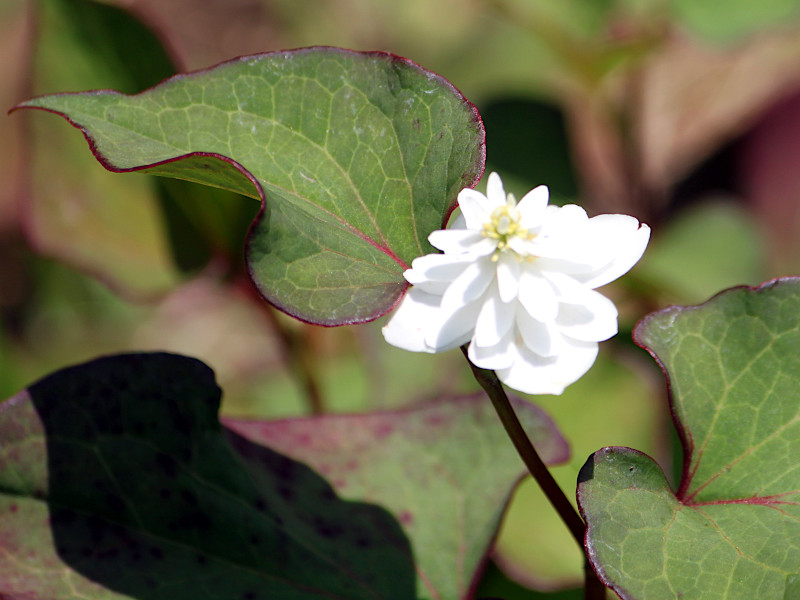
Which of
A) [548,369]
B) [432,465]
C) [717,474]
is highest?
[548,369]

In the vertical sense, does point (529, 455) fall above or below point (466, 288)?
below

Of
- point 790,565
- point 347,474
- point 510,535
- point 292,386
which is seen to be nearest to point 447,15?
point 292,386

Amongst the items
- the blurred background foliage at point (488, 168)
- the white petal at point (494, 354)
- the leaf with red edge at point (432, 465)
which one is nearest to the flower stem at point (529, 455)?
the white petal at point (494, 354)

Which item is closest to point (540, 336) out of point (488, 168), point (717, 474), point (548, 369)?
point (548, 369)

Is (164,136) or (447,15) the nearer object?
(164,136)

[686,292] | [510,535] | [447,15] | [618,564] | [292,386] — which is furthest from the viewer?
[447,15]

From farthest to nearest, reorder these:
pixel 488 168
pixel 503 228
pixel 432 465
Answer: pixel 488 168 < pixel 432 465 < pixel 503 228

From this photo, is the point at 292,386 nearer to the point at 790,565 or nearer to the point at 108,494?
the point at 108,494

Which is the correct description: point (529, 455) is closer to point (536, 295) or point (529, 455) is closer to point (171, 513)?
point (536, 295)
